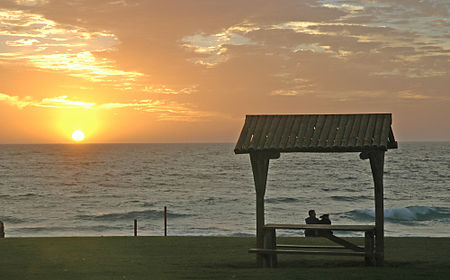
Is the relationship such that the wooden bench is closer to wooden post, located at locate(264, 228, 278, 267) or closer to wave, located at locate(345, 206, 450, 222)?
wooden post, located at locate(264, 228, 278, 267)

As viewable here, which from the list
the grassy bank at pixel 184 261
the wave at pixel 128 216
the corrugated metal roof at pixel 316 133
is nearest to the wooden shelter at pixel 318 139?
the corrugated metal roof at pixel 316 133

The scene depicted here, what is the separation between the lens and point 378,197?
730 inches

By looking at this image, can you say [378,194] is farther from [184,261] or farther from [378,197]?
[184,261]

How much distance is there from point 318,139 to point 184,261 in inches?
198

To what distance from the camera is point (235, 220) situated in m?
57.2

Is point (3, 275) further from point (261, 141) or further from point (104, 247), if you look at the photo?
point (261, 141)

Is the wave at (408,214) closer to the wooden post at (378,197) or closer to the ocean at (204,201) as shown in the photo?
the ocean at (204,201)

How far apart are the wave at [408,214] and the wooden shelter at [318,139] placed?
4054 centimetres

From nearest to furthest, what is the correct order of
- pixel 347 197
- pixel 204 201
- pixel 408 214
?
pixel 408 214
pixel 204 201
pixel 347 197

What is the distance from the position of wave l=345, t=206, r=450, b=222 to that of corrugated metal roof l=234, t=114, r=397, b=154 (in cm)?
4079

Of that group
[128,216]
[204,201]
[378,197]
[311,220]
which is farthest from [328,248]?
[204,201]

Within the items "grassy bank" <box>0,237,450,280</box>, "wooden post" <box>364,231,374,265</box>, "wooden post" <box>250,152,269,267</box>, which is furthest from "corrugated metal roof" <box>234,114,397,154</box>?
"grassy bank" <box>0,237,450,280</box>

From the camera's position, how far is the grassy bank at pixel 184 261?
17281 mm

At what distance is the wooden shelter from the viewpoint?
18.1m
